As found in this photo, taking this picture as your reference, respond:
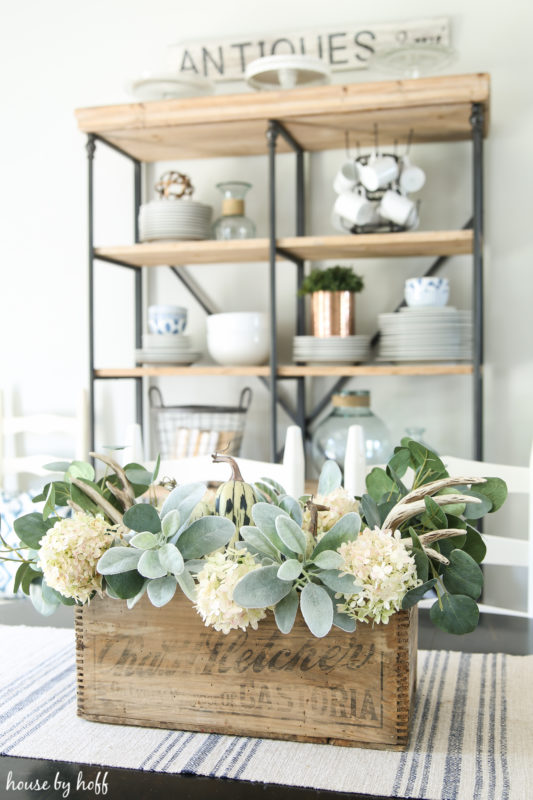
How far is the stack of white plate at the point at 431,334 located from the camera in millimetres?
2170

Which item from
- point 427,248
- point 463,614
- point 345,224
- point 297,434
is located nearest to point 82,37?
point 345,224

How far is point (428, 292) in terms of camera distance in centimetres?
222

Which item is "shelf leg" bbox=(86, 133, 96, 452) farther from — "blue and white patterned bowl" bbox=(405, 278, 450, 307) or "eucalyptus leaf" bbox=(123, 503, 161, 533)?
"eucalyptus leaf" bbox=(123, 503, 161, 533)

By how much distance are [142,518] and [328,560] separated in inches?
7.1

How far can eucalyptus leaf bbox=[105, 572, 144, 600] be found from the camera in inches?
30.5

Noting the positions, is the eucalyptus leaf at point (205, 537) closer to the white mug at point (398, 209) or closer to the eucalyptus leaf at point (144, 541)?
the eucalyptus leaf at point (144, 541)

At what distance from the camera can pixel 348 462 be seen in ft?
4.28

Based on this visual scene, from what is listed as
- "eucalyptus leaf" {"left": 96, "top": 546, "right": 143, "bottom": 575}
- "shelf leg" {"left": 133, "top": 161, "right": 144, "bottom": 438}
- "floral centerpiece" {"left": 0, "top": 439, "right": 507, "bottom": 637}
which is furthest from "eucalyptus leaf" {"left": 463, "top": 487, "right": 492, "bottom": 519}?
"shelf leg" {"left": 133, "top": 161, "right": 144, "bottom": 438}

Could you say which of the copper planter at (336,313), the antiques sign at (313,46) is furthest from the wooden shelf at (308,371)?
the antiques sign at (313,46)

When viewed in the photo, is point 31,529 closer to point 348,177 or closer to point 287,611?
point 287,611

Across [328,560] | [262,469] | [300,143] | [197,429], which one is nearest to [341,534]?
[328,560]

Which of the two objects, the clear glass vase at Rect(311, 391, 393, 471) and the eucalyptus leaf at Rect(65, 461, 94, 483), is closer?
the eucalyptus leaf at Rect(65, 461, 94, 483)

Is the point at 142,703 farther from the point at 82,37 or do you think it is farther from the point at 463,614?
Answer: the point at 82,37

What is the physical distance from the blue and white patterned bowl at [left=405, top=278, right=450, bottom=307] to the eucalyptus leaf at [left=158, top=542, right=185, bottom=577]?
5.26ft
